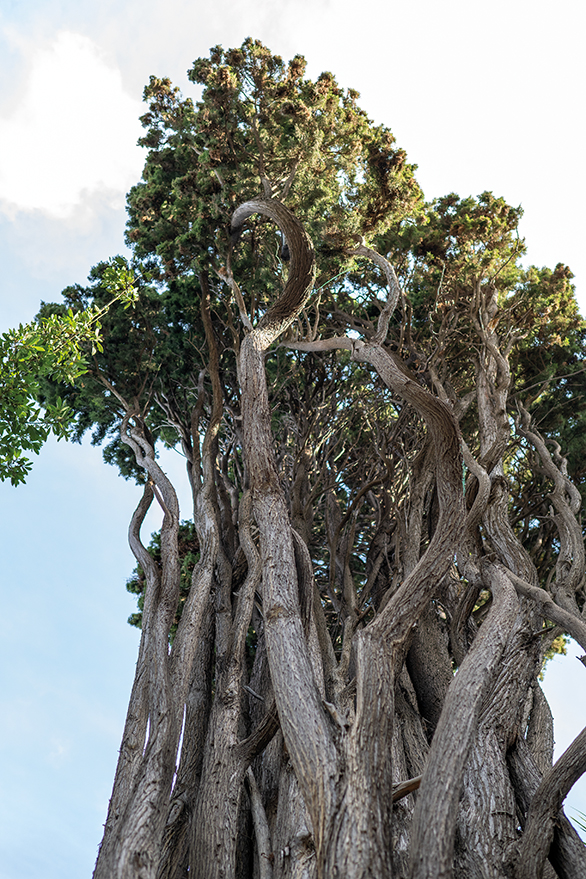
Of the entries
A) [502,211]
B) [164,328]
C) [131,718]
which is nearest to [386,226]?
[502,211]

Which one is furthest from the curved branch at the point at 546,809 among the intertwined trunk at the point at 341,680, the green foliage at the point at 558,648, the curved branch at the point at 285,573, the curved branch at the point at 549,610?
the green foliage at the point at 558,648

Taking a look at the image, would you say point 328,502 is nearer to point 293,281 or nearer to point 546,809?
point 293,281

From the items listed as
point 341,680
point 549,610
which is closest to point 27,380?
point 341,680

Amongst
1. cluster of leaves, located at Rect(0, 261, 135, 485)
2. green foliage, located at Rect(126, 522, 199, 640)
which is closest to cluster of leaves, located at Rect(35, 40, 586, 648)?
green foliage, located at Rect(126, 522, 199, 640)

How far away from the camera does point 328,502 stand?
8117mm

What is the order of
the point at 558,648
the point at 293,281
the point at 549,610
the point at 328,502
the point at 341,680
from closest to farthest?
the point at 549,610, the point at 293,281, the point at 341,680, the point at 328,502, the point at 558,648

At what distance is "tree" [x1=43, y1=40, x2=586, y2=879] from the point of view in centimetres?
360

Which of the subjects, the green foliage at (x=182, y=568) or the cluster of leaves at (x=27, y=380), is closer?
the cluster of leaves at (x=27, y=380)

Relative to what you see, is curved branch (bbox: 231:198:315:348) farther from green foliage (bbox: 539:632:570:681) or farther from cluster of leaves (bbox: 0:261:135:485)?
green foliage (bbox: 539:632:570:681)

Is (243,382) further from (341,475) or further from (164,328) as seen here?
(341,475)

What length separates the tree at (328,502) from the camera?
142 inches

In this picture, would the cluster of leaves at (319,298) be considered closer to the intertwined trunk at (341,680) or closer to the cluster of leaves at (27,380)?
the intertwined trunk at (341,680)

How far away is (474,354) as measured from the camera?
29.5 feet

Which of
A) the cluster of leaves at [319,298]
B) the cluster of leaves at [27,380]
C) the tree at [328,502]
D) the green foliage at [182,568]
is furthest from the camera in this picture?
the green foliage at [182,568]
